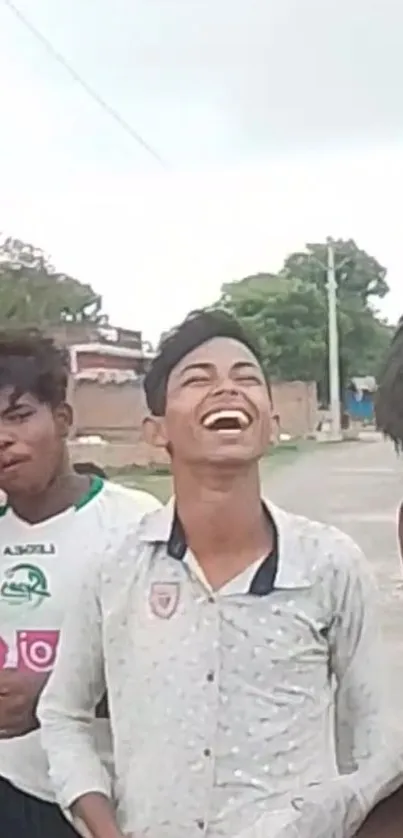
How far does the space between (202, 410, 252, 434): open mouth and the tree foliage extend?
52 cm

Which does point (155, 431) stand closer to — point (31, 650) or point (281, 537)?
point (281, 537)

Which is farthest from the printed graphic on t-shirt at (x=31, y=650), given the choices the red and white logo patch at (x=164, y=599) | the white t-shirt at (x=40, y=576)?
the red and white logo patch at (x=164, y=599)

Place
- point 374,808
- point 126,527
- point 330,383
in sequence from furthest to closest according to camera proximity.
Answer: point 330,383 < point 126,527 < point 374,808

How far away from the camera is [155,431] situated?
3.13ft

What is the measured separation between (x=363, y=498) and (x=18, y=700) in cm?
79

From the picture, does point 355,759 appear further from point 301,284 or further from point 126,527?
point 301,284

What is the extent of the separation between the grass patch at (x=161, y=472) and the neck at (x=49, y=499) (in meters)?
0.08

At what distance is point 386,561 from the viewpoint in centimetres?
119

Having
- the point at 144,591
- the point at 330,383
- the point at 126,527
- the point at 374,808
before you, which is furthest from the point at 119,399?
the point at 374,808

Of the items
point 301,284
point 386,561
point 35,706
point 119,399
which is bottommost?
point 35,706

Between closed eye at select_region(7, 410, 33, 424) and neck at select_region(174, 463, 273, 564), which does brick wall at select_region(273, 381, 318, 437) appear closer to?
closed eye at select_region(7, 410, 33, 424)

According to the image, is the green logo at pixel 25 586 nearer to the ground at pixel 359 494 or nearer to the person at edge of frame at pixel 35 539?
the person at edge of frame at pixel 35 539

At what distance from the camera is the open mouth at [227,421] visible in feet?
2.95

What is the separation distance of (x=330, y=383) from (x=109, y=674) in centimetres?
76
